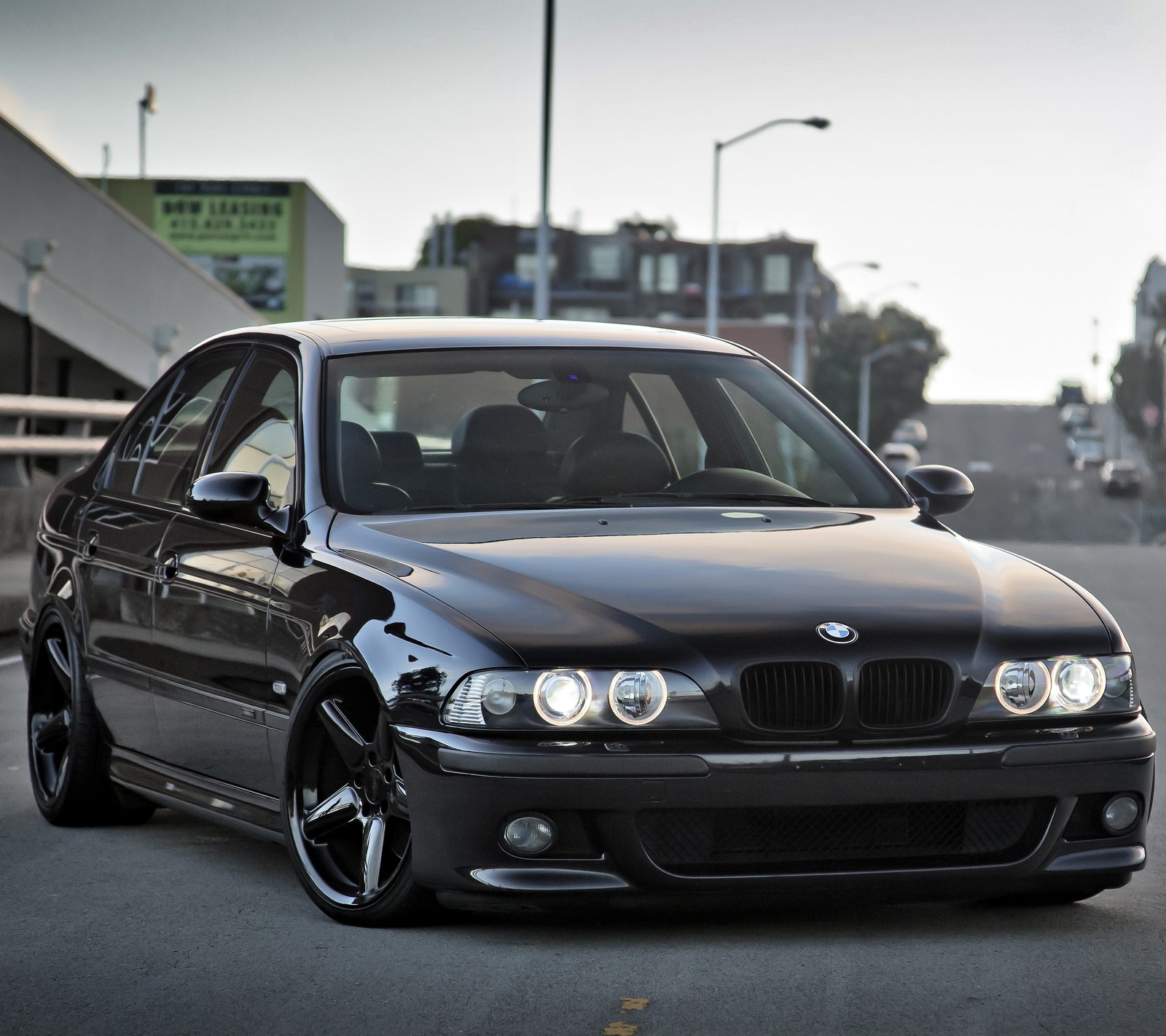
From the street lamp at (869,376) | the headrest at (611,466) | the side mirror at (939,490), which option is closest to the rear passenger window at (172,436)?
the headrest at (611,466)

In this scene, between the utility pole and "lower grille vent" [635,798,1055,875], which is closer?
"lower grille vent" [635,798,1055,875]

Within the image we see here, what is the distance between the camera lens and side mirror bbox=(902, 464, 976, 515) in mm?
6539

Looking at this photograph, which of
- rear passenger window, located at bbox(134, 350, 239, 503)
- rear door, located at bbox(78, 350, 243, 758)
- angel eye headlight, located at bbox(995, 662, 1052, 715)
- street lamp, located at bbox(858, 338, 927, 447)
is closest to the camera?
angel eye headlight, located at bbox(995, 662, 1052, 715)

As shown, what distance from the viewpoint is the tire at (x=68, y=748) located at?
683 cm

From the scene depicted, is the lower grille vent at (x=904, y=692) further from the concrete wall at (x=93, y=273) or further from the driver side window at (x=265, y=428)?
the concrete wall at (x=93, y=273)

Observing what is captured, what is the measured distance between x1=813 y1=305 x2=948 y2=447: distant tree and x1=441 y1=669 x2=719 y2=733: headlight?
113 m

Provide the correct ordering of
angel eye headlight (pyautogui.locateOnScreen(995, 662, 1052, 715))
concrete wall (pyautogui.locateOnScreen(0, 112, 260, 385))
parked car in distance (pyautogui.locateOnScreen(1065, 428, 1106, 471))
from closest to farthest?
1. angel eye headlight (pyautogui.locateOnScreen(995, 662, 1052, 715))
2. concrete wall (pyautogui.locateOnScreen(0, 112, 260, 385))
3. parked car in distance (pyautogui.locateOnScreen(1065, 428, 1106, 471))

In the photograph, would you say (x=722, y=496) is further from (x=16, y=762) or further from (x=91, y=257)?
(x=91, y=257)

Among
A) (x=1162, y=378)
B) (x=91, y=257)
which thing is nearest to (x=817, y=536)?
(x=91, y=257)

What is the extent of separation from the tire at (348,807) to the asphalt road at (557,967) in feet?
0.29

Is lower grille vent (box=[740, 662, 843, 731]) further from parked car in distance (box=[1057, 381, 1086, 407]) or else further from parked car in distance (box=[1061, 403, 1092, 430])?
parked car in distance (box=[1057, 381, 1086, 407])

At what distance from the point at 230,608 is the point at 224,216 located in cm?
7897

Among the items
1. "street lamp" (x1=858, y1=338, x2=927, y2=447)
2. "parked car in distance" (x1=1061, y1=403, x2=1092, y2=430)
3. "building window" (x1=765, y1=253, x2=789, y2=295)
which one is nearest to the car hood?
"street lamp" (x1=858, y1=338, x2=927, y2=447)

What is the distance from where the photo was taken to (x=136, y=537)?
6699mm
